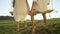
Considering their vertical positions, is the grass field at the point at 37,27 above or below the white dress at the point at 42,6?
below

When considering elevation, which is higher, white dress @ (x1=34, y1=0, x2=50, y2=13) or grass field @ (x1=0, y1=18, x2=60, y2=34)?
white dress @ (x1=34, y1=0, x2=50, y2=13)

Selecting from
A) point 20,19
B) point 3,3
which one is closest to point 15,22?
point 20,19

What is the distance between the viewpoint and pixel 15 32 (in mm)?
2455

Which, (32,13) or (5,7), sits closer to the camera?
(32,13)

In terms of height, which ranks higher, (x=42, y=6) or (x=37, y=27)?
(x=42, y=6)

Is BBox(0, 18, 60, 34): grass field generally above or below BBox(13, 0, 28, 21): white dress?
below

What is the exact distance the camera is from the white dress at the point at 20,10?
95.3 inches

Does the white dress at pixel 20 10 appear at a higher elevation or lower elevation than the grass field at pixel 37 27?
higher

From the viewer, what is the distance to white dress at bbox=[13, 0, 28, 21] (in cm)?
242

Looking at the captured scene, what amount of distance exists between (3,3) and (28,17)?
34cm

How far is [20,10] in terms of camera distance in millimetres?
2426

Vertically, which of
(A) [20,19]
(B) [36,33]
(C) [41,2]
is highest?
(C) [41,2]

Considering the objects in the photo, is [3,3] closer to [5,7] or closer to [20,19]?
[5,7]

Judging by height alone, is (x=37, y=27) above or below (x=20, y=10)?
below
